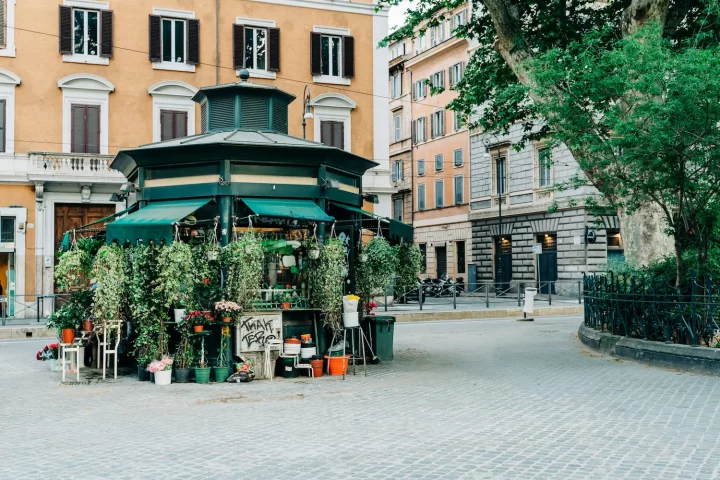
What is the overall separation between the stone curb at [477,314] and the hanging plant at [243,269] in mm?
15109

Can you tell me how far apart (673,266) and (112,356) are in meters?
11.0

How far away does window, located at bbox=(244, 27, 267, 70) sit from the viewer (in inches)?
1303

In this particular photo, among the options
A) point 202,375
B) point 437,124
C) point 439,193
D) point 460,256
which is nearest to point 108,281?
point 202,375

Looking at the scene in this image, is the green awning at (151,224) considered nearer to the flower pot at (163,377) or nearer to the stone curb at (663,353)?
the flower pot at (163,377)

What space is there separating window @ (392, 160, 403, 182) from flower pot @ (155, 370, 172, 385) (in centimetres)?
4678

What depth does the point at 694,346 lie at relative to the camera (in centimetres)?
1325

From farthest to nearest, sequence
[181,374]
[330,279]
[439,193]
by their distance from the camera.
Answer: [439,193] → [330,279] → [181,374]

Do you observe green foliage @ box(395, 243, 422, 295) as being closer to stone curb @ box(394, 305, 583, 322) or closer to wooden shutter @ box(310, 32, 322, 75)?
stone curb @ box(394, 305, 583, 322)

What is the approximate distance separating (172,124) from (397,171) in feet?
97.1

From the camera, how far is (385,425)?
8875mm

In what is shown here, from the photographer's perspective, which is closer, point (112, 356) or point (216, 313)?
point (216, 313)

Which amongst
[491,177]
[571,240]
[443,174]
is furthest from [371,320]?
[443,174]

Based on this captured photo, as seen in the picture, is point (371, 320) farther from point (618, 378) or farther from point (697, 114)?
point (697, 114)

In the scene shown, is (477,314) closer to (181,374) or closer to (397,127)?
(181,374)
